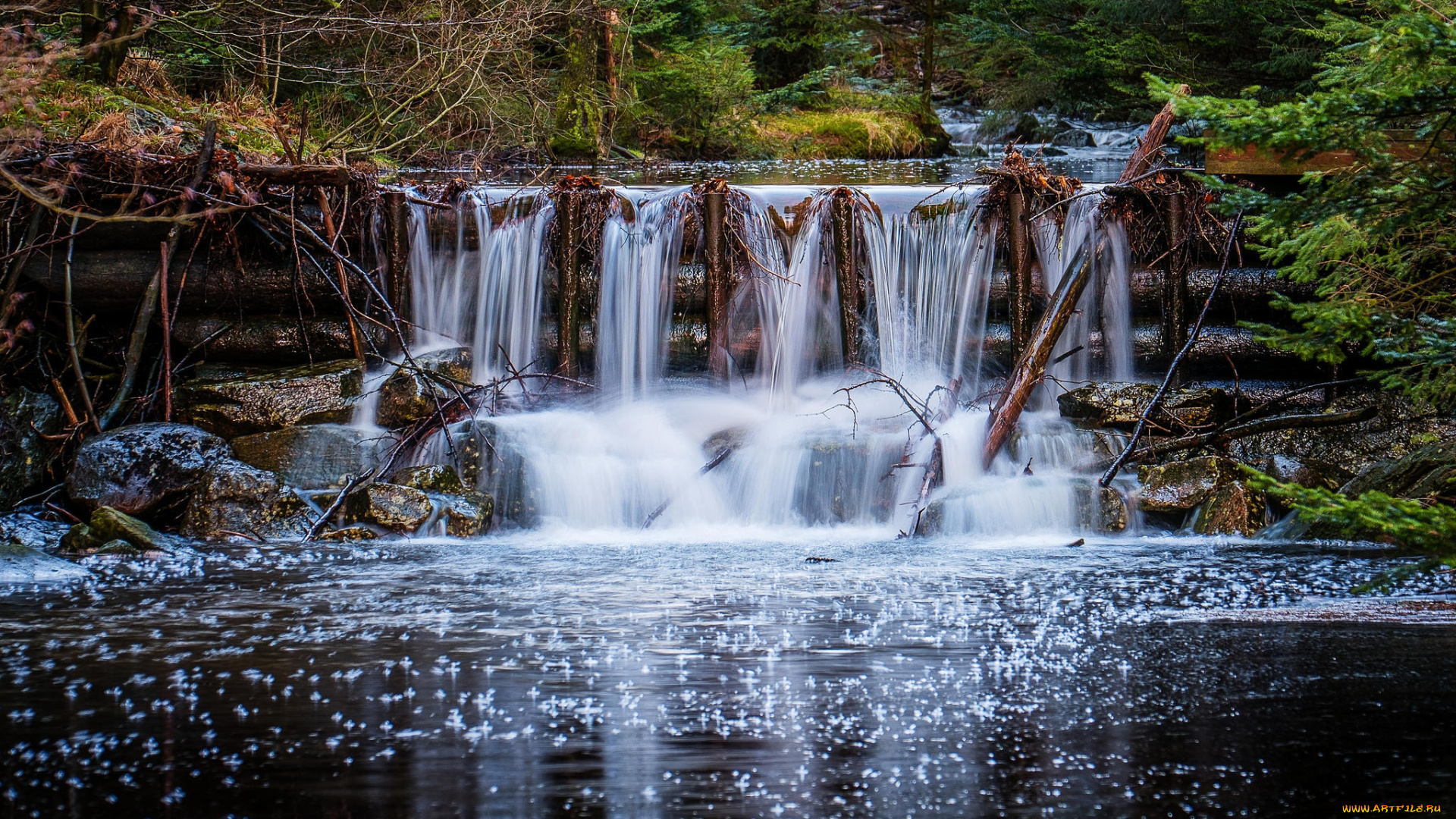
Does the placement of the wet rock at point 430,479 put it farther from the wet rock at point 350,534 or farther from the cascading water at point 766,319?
the cascading water at point 766,319

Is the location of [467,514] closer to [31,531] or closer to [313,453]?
[313,453]

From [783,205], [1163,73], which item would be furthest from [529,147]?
[1163,73]

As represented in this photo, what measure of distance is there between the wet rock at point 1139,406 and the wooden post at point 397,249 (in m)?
5.87

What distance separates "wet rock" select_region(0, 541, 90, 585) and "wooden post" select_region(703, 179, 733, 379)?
5.33 metres

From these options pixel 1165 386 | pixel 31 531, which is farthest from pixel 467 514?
pixel 1165 386

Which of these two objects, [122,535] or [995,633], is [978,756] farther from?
[122,535]

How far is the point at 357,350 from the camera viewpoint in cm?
→ 941

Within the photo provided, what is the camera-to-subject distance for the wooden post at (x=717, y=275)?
967 cm

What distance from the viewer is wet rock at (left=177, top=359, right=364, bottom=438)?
27.0 feet

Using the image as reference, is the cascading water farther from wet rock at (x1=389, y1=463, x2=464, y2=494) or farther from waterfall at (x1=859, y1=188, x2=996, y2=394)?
wet rock at (x1=389, y1=463, x2=464, y2=494)

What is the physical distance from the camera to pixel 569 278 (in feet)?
31.8

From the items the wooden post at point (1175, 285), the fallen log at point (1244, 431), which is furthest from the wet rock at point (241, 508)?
the wooden post at point (1175, 285)

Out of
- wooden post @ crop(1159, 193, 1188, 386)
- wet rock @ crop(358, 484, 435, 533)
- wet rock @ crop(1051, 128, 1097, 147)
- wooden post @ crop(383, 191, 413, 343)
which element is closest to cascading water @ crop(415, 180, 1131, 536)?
wooden post @ crop(383, 191, 413, 343)

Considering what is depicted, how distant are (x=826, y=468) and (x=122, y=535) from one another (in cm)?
470
